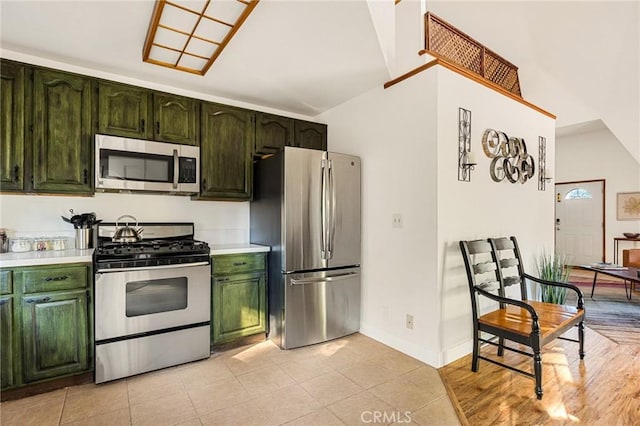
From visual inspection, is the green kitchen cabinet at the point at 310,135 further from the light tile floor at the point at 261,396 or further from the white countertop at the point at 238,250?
the light tile floor at the point at 261,396

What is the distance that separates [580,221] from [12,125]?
9071mm

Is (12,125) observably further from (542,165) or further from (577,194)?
(577,194)

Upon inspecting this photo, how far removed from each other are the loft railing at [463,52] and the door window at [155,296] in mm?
2793

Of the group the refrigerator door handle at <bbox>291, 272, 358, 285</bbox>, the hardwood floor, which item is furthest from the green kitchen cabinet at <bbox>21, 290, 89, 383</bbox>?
the hardwood floor

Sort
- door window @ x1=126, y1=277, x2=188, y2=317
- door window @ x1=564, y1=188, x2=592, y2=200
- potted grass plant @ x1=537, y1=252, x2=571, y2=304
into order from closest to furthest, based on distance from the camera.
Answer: door window @ x1=126, y1=277, x2=188, y2=317 < potted grass plant @ x1=537, y1=252, x2=571, y2=304 < door window @ x1=564, y1=188, x2=592, y2=200

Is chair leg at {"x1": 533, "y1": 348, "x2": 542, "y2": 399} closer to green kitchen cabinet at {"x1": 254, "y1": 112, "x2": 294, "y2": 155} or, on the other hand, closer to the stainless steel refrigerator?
the stainless steel refrigerator

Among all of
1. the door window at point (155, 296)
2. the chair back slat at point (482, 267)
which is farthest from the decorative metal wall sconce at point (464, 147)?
the door window at point (155, 296)

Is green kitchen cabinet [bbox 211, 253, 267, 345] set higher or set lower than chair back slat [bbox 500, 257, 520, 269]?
lower

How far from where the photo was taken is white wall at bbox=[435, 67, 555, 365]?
103 inches

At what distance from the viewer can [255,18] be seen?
82.6 inches

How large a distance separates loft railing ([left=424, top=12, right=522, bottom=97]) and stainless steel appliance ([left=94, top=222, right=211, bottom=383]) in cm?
264

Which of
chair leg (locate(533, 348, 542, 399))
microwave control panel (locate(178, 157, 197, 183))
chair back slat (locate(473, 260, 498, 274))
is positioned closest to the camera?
chair leg (locate(533, 348, 542, 399))

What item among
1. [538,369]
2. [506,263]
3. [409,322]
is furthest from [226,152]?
[538,369]

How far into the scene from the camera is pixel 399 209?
2.89 m
